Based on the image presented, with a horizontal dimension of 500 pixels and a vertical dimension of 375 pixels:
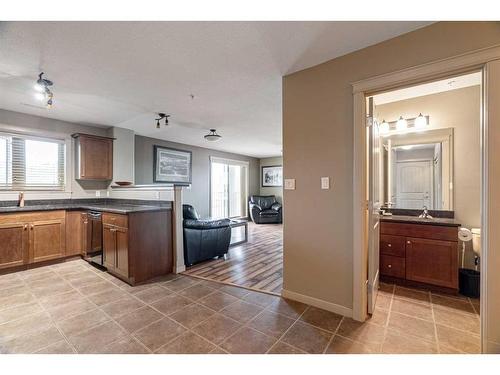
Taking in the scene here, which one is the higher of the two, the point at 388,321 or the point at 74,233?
the point at 74,233

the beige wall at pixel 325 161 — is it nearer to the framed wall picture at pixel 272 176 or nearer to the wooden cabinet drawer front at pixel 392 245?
the wooden cabinet drawer front at pixel 392 245

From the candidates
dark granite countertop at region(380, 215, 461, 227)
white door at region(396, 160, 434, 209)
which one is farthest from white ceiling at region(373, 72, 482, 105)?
dark granite countertop at region(380, 215, 461, 227)

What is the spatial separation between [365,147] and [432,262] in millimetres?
1653

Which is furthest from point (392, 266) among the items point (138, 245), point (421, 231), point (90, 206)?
point (90, 206)

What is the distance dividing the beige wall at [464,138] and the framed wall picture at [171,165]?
5.30 m

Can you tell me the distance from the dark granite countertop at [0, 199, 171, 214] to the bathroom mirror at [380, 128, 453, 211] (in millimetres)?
3237

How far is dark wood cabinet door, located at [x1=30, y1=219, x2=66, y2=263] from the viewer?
11.0 feet

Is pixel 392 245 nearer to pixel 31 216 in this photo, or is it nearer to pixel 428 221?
pixel 428 221

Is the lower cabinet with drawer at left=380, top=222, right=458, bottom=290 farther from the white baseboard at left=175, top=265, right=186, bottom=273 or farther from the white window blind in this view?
the white window blind

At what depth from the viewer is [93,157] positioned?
416 cm

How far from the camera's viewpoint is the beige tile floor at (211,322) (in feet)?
5.47

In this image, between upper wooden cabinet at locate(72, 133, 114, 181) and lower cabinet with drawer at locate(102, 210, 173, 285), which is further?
upper wooden cabinet at locate(72, 133, 114, 181)
